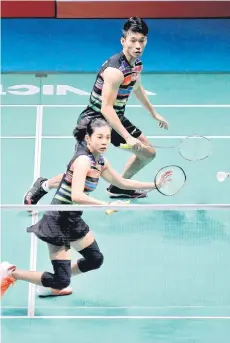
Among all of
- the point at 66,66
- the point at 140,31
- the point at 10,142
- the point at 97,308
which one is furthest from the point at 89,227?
the point at 66,66

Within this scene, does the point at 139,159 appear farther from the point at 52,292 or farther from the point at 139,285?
the point at 139,285

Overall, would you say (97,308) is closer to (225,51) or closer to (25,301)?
(25,301)

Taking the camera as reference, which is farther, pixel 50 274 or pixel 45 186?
pixel 45 186

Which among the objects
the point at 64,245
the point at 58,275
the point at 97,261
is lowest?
the point at 58,275

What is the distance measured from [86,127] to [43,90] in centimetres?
337

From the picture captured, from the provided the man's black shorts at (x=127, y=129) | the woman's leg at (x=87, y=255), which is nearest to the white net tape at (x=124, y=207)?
the woman's leg at (x=87, y=255)

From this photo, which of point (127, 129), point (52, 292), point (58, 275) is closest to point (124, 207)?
point (58, 275)

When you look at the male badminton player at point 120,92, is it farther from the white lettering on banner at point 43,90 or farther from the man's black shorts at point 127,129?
the white lettering on banner at point 43,90

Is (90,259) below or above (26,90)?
below

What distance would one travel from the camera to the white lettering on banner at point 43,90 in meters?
11.4

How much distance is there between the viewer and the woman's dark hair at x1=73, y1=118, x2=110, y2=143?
7237 mm

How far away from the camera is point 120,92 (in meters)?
8.58

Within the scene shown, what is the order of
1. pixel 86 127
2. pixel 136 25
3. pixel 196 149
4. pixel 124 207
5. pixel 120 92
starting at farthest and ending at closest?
1. pixel 196 149
2. pixel 120 92
3. pixel 136 25
4. pixel 86 127
5. pixel 124 207

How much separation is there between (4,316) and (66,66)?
6.08m
